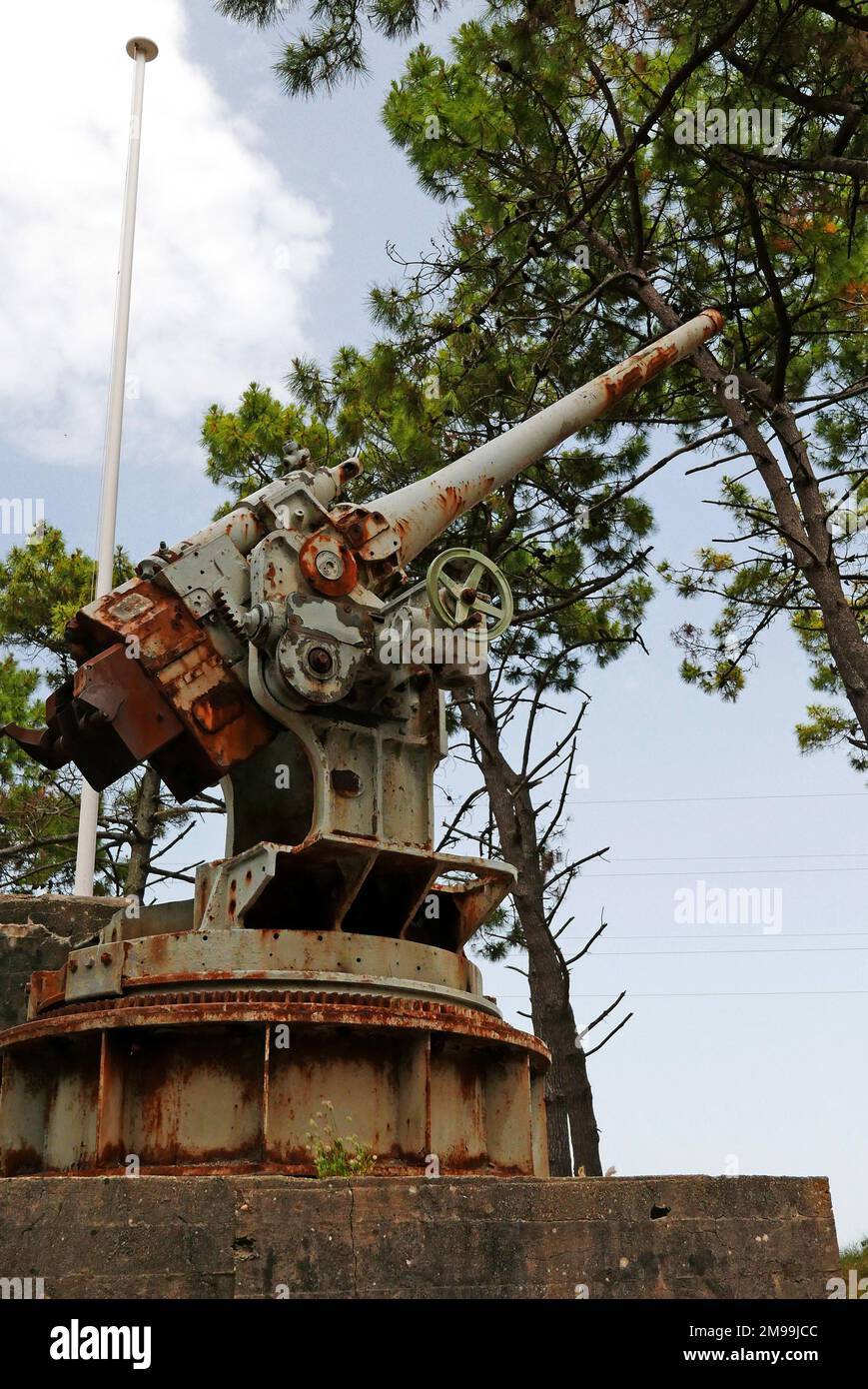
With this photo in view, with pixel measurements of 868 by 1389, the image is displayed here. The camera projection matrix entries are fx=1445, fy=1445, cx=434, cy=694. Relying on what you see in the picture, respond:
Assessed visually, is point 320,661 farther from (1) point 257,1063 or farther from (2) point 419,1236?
(2) point 419,1236

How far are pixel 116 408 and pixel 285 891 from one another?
34.1 feet

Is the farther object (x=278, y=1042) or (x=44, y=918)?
(x=44, y=918)

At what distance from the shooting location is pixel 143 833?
1622 cm

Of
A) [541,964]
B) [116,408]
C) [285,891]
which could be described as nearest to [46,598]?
[116,408]

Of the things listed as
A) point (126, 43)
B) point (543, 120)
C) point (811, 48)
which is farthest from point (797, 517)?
point (126, 43)

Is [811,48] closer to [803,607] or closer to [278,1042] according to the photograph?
[803,607]

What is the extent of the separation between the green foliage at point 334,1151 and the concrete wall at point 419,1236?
0.64 m

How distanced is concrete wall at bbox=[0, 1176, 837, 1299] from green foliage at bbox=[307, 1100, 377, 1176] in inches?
25.4

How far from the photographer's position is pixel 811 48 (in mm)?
8773

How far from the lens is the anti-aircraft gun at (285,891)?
5605 millimetres

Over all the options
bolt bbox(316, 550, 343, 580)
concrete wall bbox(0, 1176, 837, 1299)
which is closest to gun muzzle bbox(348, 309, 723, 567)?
bolt bbox(316, 550, 343, 580)

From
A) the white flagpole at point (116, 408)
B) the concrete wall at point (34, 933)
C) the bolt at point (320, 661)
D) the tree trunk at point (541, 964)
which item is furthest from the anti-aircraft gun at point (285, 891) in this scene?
the white flagpole at point (116, 408)

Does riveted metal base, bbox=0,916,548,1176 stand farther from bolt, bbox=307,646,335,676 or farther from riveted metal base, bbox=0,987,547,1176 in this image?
bolt, bbox=307,646,335,676
